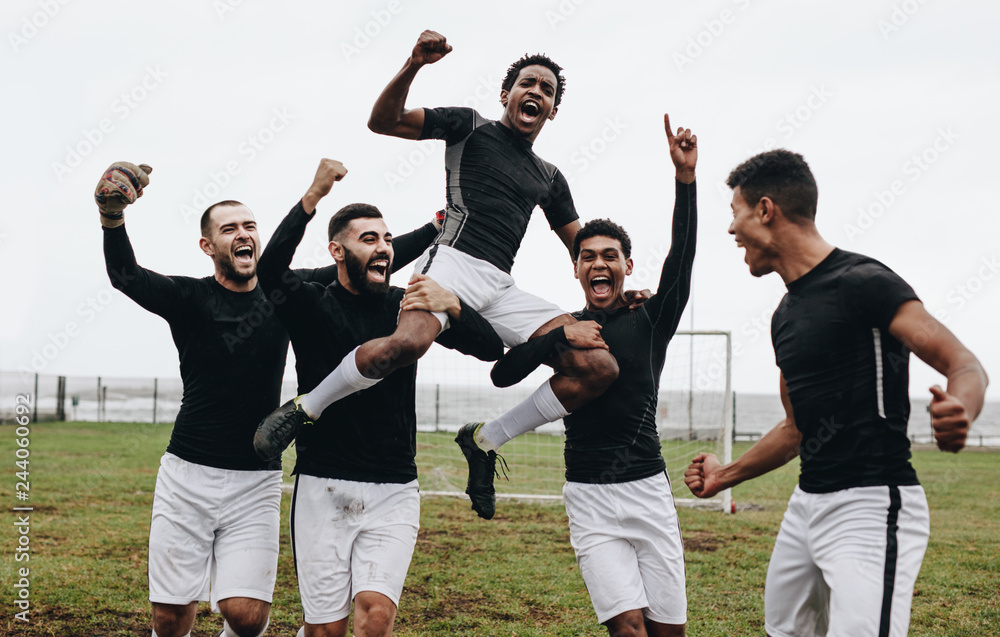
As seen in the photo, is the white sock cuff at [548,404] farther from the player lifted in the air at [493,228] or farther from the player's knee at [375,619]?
the player's knee at [375,619]

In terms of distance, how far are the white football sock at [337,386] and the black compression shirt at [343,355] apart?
0.14 m

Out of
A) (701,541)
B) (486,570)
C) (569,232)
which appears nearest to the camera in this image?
(569,232)

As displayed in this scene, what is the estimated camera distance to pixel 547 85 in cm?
491

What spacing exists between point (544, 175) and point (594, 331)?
1.22m

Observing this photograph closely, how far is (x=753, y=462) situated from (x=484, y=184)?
7.36 ft

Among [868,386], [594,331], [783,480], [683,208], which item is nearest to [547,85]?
[683,208]

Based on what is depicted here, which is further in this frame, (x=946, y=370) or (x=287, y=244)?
(x=287, y=244)

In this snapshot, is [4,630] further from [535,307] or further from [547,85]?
[547,85]

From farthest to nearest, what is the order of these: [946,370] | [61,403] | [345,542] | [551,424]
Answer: [61,403] < [551,424] < [345,542] < [946,370]

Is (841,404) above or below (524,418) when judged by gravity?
above

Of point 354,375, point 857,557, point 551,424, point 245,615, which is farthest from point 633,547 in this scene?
point 551,424

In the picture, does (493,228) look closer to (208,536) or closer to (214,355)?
(214,355)

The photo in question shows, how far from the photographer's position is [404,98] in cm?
452

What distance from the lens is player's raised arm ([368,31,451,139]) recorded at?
4.39m
